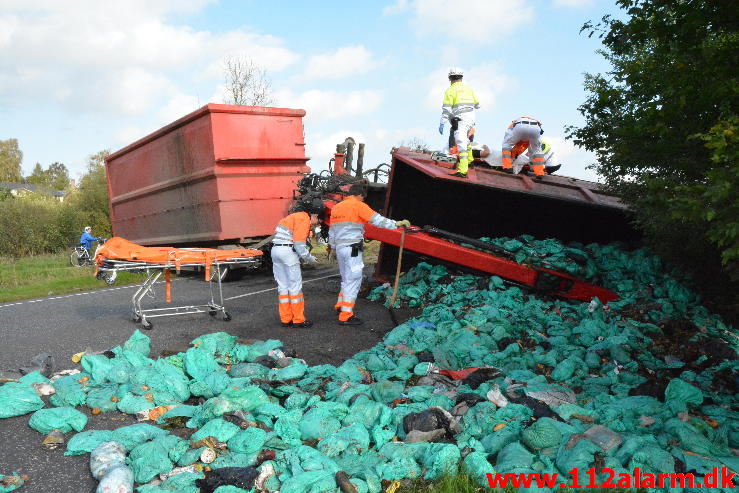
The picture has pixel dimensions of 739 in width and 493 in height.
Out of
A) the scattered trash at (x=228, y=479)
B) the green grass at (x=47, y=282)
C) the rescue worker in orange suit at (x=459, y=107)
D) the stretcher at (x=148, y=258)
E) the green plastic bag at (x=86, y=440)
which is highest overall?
the rescue worker in orange suit at (x=459, y=107)

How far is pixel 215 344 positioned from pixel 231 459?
6.25 feet

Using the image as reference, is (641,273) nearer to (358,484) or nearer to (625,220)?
(625,220)

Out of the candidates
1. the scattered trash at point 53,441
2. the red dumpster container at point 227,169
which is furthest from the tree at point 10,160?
the scattered trash at point 53,441

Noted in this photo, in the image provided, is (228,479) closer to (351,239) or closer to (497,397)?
(497,397)

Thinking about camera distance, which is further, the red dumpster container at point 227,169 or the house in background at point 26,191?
the house in background at point 26,191

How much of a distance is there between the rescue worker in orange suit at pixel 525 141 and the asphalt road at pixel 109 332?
258 cm

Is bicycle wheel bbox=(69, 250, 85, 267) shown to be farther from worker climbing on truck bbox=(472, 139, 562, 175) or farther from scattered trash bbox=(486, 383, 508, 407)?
scattered trash bbox=(486, 383, 508, 407)

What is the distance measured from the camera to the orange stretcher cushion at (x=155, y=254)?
194 inches

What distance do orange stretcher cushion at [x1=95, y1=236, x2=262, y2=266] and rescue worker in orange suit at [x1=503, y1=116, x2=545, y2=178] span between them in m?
3.53

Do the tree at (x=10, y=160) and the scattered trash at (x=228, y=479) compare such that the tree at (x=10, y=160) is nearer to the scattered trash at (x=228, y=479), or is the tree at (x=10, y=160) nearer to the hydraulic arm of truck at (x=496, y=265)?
the hydraulic arm of truck at (x=496, y=265)

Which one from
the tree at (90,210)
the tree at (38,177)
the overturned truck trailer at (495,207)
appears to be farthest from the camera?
the tree at (38,177)

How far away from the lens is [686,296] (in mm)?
5047

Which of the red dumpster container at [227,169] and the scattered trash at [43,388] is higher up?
the red dumpster container at [227,169]

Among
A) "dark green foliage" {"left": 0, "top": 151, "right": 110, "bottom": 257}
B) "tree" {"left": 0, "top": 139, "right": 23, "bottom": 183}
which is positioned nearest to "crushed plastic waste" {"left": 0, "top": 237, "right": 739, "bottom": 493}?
"dark green foliage" {"left": 0, "top": 151, "right": 110, "bottom": 257}
